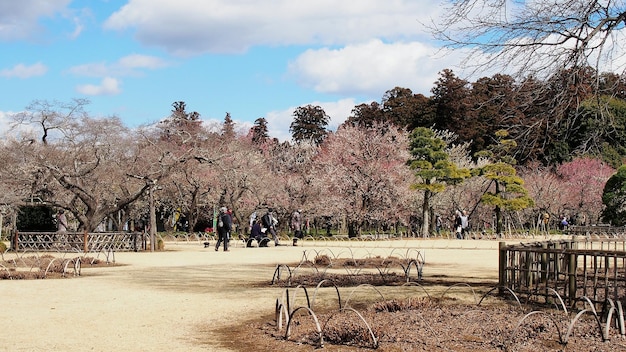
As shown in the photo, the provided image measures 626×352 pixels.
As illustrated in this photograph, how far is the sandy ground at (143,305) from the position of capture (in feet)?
24.8

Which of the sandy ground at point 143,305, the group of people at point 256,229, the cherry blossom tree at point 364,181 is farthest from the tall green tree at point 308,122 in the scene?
the sandy ground at point 143,305

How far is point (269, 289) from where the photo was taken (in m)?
12.0

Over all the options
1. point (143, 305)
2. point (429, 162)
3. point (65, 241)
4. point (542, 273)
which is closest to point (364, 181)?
point (429, 162)

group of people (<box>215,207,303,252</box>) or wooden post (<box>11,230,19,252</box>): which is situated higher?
group of people (<box>215,207,303,252</box>)

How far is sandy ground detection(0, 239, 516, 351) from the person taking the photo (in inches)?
298

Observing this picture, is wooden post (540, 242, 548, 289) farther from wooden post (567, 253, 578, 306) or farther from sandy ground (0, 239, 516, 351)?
sandy ground (0, 239, 516, 351)

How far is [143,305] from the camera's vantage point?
1023 centimetres

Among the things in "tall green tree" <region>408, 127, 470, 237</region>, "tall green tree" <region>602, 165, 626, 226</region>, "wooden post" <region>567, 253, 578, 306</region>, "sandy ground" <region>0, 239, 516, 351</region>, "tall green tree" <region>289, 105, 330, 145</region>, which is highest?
"tall green tree" <region>289, 105, 330, 145</region>

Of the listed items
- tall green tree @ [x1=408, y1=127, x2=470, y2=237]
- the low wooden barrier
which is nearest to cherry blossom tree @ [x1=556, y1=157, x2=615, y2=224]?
tall green tree @ [x1=408, y1=127, x2=470, y2=237]

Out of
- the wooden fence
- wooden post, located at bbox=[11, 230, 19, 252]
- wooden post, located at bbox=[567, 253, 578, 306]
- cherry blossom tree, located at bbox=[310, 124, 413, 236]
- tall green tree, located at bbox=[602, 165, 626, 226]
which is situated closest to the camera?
wooden post, located at bbox=[567, 253, 578, 306]

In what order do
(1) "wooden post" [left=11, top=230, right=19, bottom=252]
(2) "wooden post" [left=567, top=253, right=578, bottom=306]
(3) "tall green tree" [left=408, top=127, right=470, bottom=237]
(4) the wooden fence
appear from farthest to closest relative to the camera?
(3) "tall green tree" [left=408, top=127, right=470, bottom=237], (1) "wooden post" [left=11, top=230, right=19, bottom=252], (4) the wooden fence, (2) "wooden post" [left=567, top=253, right=578, bottom=306]

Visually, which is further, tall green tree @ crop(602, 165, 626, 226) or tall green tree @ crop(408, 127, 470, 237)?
tall green tree @ crop(408, 127, 470, 237)

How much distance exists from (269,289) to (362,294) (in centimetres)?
181

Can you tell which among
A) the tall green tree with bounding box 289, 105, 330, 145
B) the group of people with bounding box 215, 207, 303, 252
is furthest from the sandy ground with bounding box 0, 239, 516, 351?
the tall green tree with bounding box 289, 105, 330, 145
